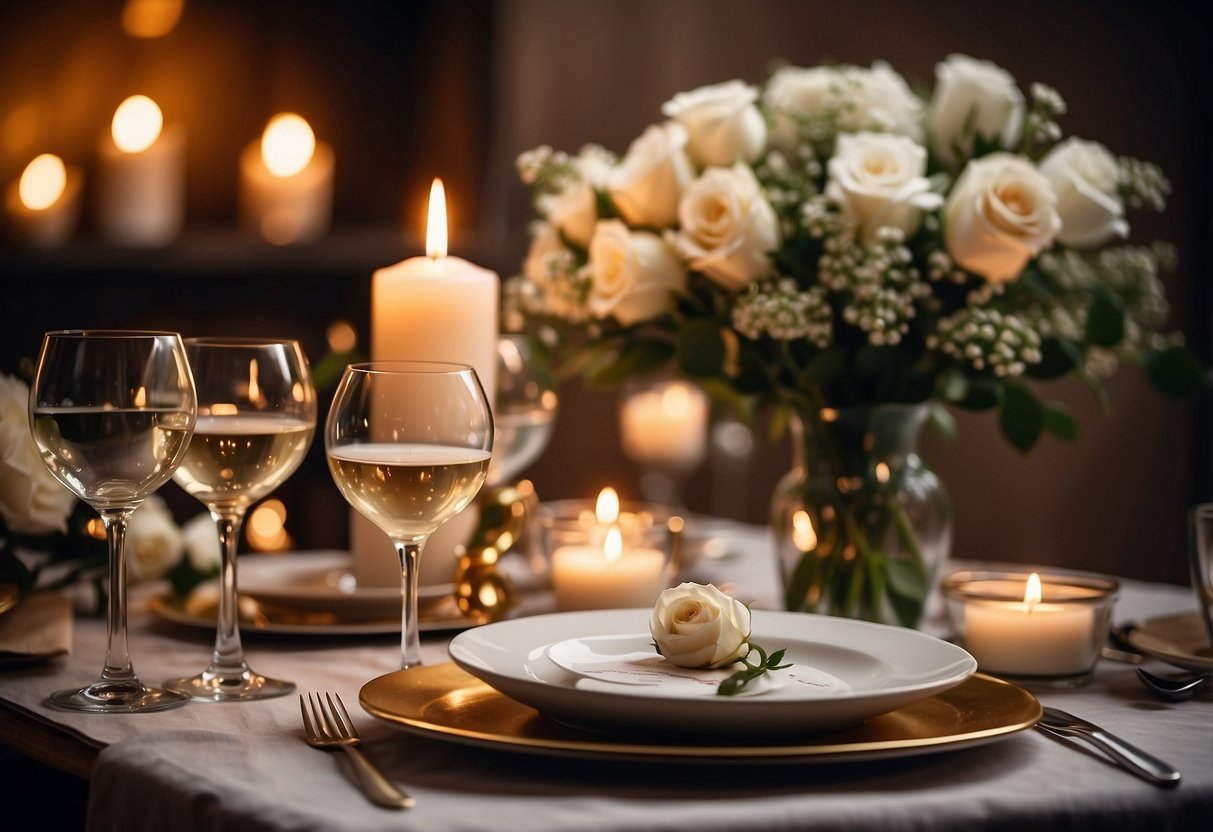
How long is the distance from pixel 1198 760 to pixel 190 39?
9.24 ft

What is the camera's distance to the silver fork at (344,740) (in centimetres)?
67

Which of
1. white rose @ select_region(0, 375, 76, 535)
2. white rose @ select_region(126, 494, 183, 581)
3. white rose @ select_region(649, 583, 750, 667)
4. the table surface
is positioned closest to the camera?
the table surface

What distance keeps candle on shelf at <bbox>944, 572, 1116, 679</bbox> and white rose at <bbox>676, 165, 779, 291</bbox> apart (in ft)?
1.11

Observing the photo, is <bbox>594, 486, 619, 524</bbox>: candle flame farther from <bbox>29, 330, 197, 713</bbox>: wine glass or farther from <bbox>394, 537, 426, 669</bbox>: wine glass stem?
<bbox>29, 330, 197, 713</bbox>: wine glass

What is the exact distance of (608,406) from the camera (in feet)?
10.5

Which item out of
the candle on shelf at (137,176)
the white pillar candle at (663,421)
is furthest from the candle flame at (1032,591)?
the candle on shelf at (137,176)

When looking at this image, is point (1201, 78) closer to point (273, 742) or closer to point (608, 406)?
point (608, 406)

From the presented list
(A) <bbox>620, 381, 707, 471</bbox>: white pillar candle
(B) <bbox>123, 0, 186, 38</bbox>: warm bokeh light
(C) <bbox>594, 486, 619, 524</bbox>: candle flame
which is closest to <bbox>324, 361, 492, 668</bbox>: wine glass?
(C) <bbox>594, 486, 619, 524</bbox>: candle flame

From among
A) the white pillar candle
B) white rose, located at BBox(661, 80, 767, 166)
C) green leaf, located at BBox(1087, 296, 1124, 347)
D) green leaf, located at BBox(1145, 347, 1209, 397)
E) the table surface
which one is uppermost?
white rose, located at BBox(661, 80, 767, 166)

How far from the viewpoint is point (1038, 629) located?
1002 millimetres

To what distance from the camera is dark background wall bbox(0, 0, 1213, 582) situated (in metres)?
2.95

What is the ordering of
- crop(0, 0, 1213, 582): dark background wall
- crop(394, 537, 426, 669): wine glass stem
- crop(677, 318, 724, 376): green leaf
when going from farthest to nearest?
crop(0, 0, 1213, 582): dark background wall, crop(677, 318, 724, 376): green leaf, crop(394, 537, 426, 669): wine glass stem

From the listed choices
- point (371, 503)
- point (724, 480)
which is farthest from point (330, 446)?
point (724, 480)

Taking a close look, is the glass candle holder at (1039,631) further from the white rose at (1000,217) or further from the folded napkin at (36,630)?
the folded napkin at (36,630)
